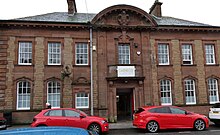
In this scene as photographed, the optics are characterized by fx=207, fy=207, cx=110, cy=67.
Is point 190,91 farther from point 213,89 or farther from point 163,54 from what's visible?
point 163,54

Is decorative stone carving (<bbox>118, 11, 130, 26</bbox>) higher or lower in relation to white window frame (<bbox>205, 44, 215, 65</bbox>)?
higher

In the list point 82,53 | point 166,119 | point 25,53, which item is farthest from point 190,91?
point 25,53

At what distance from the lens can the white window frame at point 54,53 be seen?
58.1ft

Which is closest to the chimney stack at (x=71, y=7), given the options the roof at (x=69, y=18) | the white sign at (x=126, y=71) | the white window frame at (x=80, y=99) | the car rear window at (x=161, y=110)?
the roof at (x=69, y=18)

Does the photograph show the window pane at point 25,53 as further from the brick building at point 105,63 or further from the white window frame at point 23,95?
the white window frame at point 23,95

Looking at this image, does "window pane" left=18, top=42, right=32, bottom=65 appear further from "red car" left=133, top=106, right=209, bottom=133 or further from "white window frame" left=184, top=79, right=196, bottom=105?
"white window frame" left=184, top=79, right=196, bottom=105

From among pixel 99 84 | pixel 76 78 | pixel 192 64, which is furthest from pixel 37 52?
pixel 192 64

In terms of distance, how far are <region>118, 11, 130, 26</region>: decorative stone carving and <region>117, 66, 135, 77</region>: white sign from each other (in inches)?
161

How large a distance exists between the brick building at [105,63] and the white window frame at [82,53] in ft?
0.28

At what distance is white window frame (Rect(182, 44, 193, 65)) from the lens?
765 inches

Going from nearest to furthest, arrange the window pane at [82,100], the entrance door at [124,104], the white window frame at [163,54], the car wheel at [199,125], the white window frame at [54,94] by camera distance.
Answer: the car wheel at [199,125], the white window frame at [54,94], the window pane at [82,100], the white window frame at [163,54], the entrance door at [124,104]

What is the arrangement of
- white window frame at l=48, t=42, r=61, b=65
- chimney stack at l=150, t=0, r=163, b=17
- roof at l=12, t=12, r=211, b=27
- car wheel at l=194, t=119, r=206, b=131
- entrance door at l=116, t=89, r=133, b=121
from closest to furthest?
car wheel at l=194, t=119, r=206, b=131
white window frame at l=48, t=42, r=61, b=65
roof at l=12, t=12, r=211, b=27
entrance door at l=116, t=89, r=133, b=121
chimney stack at l=150, t=0, r=163, b=17

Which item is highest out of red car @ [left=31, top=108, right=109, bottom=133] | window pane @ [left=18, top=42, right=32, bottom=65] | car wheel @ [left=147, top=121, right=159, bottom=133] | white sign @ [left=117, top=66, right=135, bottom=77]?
window pane @ [left=18, top=42, right=32, bottom=65]

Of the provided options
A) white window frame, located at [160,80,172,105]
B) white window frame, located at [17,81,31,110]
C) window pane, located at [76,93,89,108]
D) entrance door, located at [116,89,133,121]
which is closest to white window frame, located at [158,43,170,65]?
white window frame, located at [160,80,172,105]
